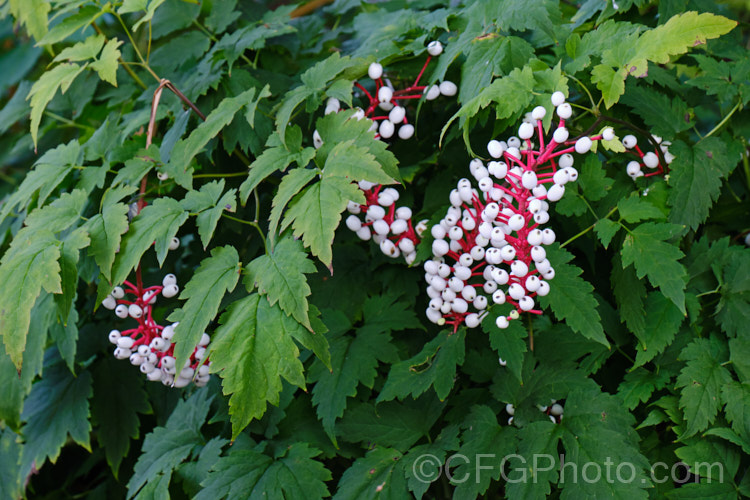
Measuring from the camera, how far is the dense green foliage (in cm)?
100

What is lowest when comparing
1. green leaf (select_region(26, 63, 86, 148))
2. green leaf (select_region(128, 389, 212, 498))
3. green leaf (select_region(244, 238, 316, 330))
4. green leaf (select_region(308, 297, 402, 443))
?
green leaf (select_region(128, 389, 212, 498))

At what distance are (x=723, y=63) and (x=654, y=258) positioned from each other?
0.47 metres

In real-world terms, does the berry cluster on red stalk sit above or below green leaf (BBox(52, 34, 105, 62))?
below

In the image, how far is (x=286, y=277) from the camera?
39.4 inches

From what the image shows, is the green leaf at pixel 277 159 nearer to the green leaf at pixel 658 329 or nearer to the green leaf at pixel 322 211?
the green leaf at pixel 322 211

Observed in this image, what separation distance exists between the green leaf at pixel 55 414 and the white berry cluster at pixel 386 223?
2.87 feet

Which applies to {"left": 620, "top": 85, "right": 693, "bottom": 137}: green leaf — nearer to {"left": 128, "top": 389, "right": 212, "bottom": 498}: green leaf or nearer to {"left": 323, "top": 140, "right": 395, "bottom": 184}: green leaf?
{"left": 323, "top": 140, "right": 395, "bottom": 184}: green leaf

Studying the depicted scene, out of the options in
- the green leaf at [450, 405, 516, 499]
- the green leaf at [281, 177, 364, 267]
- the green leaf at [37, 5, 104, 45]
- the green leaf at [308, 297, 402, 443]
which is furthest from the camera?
the green leaf at [37, 5, 104, 45]

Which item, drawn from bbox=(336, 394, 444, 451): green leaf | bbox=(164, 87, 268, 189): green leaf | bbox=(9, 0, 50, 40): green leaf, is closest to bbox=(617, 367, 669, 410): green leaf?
bbox=(336, 394, 444, 451): green leaf

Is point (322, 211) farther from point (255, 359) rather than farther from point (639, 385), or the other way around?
point (639, 385)

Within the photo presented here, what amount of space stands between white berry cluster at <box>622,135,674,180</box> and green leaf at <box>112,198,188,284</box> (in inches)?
34.4

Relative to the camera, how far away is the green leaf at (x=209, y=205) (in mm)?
1090

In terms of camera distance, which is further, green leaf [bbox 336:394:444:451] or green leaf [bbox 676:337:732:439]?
green leaf [bbox 336:394:444:451]

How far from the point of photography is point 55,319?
1286 mm
